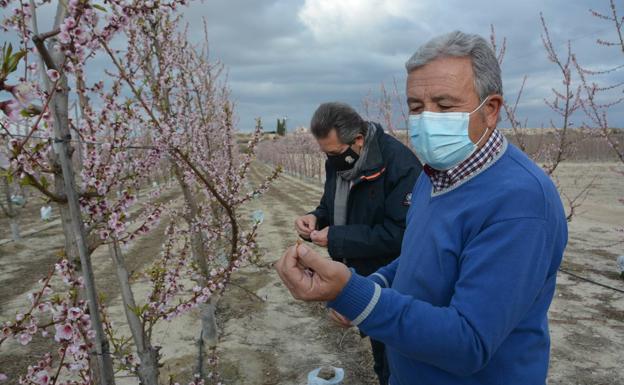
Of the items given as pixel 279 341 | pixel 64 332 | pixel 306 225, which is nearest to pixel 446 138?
pixel 64 332

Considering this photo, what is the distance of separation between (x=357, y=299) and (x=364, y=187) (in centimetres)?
170

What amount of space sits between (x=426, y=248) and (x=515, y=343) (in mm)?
387

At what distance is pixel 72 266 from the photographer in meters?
1.72

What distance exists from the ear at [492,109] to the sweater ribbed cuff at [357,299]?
691 mm

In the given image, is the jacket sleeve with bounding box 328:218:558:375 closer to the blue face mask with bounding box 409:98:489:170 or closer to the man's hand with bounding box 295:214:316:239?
the blue face mask with bounding box 409:98:489:170

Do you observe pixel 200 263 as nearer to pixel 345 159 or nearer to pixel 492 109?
pixel 345 159

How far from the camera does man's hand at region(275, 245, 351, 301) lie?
1.18 m

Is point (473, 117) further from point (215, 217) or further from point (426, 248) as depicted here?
point (215, 217)

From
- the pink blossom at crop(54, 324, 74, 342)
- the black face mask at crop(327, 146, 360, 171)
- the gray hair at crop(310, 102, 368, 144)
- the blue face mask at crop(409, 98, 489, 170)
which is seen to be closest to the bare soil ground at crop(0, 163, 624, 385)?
the black face mask at crop(327, 146, 360, 171)

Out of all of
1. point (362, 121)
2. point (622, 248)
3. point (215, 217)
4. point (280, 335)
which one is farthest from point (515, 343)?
point (622, 248)

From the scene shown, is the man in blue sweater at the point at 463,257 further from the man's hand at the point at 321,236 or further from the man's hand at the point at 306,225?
the man's hand at the point at 306,225

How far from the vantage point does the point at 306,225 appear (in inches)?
127

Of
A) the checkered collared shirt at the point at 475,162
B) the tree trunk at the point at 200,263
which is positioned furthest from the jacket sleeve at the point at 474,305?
the tree trunk at the point at 200,263

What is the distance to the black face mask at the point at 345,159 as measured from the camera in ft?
9.27
